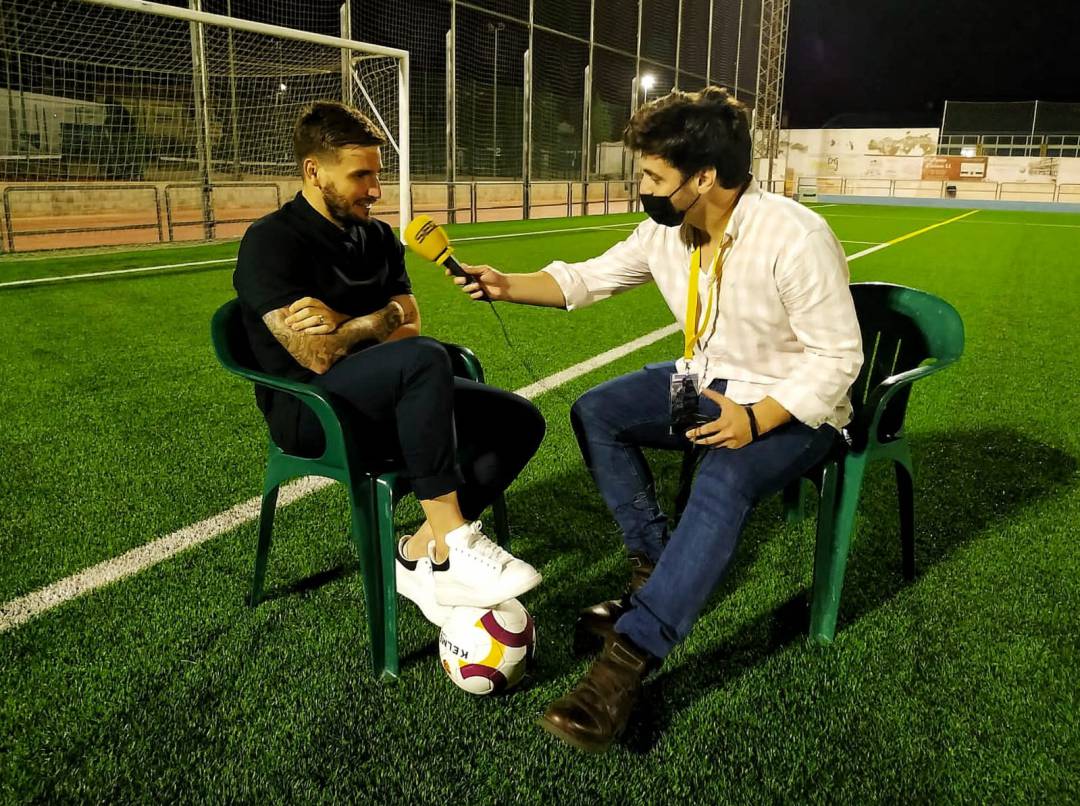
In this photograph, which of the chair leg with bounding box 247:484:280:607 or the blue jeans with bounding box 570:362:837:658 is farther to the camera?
the chair leg with bounding box 247:484:280:607

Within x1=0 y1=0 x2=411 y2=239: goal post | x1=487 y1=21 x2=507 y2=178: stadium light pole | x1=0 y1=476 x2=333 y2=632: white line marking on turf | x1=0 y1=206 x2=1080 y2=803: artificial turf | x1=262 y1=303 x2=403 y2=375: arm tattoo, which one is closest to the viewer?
x1=0 y1=206 x2=1080 y2=803: artificial turf

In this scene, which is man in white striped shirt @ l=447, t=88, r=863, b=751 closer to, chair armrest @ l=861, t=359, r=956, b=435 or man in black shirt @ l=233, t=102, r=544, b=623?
chair armrest @ l=861, t=359, r=956, b=435

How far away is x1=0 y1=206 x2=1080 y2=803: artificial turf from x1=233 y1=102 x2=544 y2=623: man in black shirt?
0.30 metres

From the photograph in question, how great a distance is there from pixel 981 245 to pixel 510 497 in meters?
15.1

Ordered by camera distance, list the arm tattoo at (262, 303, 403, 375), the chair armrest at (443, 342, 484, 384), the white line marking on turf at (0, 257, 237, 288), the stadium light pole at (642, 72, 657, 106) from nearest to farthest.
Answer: the arm tattoo at (262, 303, 403, 375), the chair armrest at (443, 342, 484, 384), the white line marking on turf at (0, 257, 237, 288), the stadium light pole at (642, 72, 657, 106)

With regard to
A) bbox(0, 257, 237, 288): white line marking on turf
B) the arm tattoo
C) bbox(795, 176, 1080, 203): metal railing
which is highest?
bbox(795, 176, 1080, 203): metal railing

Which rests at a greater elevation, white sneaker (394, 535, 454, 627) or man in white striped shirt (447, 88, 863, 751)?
man in white striped shirt (447, 88, 863, 751)

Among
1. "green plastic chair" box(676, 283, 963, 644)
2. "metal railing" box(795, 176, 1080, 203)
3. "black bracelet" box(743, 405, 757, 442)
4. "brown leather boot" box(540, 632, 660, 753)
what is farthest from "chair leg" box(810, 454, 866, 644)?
"metal railing" box(795, 176, 1080, 203)

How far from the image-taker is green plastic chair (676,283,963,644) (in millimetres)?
2363

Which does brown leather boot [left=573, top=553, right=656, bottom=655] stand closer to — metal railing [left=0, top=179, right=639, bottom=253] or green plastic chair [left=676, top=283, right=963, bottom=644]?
green plastic chair [left=676, top=283, right=963, bottom=644]

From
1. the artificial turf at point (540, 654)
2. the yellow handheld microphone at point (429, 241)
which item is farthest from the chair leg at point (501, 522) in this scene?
the yellow handheld microphone at point (429, 241)

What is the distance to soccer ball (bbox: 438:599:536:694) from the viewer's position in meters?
2.09

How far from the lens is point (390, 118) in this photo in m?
15.9

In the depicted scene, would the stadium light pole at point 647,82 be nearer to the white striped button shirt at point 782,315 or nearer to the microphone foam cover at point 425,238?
the microphone foam cover at point 425,238
